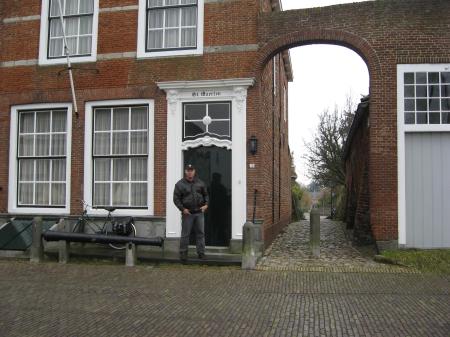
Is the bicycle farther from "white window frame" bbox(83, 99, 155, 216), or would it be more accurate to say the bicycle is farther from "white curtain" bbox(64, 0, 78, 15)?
"white curtain" bbox(64, 0, 78, 15)

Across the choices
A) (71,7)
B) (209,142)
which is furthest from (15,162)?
(209,142)

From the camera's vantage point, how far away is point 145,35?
1245 cm

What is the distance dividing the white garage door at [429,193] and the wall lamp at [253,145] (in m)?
3.40

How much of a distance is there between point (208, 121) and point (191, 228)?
289cm

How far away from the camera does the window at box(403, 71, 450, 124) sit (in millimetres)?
10977

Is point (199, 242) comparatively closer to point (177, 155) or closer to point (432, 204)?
point (177, 155)

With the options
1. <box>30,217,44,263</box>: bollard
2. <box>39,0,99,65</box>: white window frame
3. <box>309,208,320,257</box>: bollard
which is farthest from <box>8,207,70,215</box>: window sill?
<box>309,208,320,257</box>: bollard

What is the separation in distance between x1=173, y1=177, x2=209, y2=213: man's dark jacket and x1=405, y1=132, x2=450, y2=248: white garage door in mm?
4744

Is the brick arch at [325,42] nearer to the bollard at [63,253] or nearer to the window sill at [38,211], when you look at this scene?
the bollard at [63,253]

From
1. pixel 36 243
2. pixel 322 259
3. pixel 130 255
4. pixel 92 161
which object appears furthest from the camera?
pixel 92 161

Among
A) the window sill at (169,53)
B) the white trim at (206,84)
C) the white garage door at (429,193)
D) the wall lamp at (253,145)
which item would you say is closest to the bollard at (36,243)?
the white trim at (206,84)

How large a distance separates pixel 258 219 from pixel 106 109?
486cm

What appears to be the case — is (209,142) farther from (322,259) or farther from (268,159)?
(322,259)

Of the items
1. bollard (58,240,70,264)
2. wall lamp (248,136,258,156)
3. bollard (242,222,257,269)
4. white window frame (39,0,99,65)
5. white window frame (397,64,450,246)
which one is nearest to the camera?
bollard (242,222,257,269)
